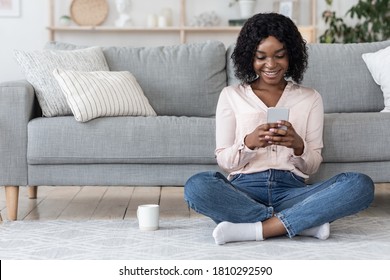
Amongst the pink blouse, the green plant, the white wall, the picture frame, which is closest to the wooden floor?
the pink blouse

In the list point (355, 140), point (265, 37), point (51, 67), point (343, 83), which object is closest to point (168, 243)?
point (265, 37)

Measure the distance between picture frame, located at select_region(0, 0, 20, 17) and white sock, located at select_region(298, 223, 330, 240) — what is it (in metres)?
3.91

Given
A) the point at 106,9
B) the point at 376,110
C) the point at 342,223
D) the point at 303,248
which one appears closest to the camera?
the point at 303,248

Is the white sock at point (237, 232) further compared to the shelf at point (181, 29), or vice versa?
the shelf at point (181, 29)

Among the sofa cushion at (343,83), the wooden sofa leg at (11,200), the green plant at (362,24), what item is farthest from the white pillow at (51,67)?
the green plant at (362,24)

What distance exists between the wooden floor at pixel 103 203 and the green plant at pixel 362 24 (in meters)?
1.74

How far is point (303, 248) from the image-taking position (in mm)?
2727

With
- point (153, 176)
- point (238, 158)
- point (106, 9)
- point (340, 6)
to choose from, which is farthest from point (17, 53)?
point (340, 6)

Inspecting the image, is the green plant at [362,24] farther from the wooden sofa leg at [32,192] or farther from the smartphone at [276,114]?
the smartphone at [276,114]

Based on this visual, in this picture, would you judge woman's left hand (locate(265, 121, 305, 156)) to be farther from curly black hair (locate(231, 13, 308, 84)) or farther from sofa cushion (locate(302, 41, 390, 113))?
sofa cushion (locate(302, 41, 390, 113))

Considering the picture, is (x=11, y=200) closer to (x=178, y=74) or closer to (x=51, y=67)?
(x=51, y=67)

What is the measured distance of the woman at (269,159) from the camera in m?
2.77

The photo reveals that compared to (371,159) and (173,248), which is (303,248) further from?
(371,159)

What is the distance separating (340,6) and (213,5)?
1.03 meters
